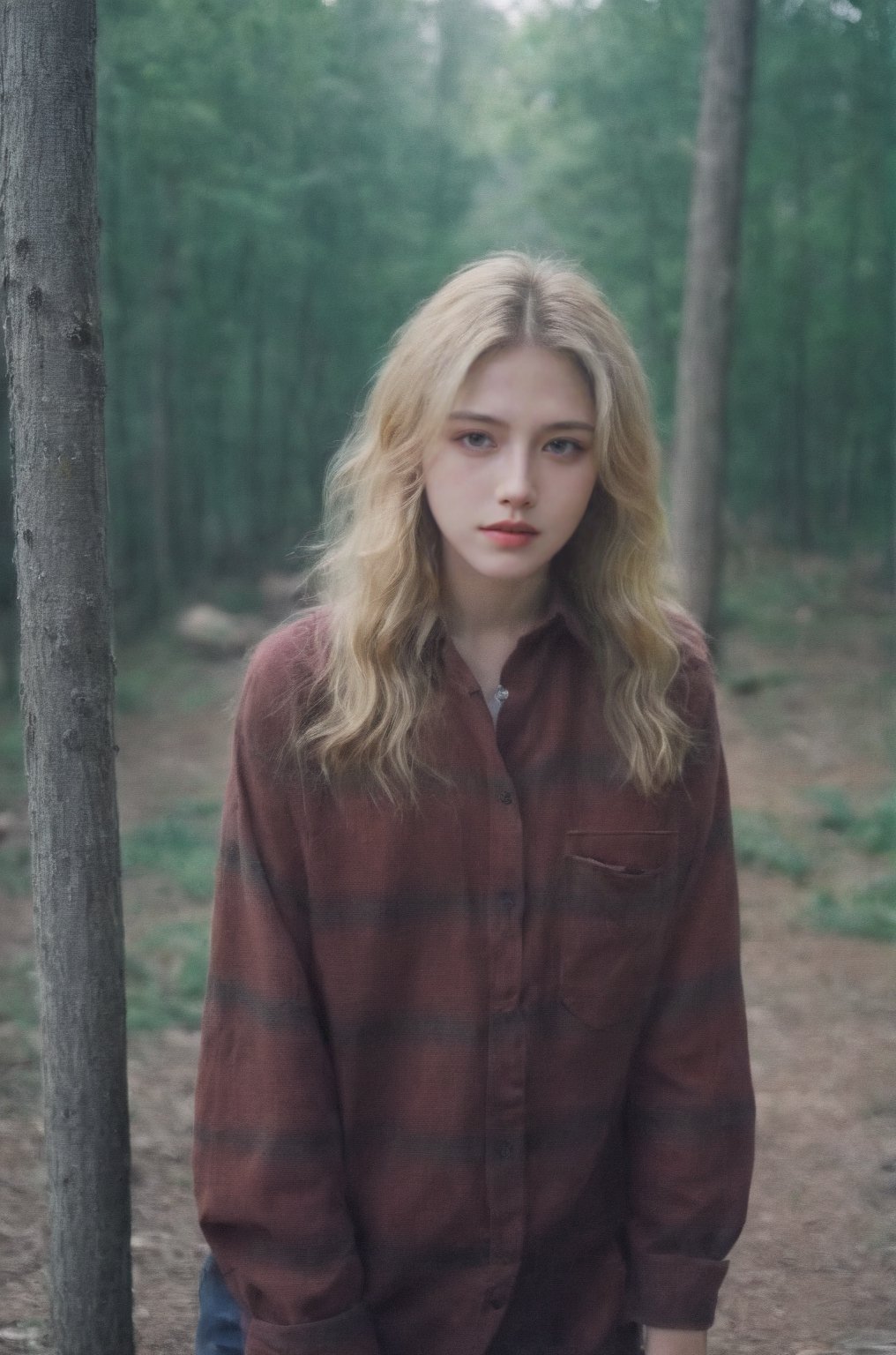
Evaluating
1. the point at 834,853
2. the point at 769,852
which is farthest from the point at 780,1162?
the point at 834,853

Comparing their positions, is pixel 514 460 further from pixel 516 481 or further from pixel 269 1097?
pixel 269 1097

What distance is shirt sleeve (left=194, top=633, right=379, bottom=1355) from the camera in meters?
1.79

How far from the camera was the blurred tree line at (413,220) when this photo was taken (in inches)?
548

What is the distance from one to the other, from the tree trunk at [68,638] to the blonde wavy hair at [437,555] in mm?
411

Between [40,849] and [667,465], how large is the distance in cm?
1641

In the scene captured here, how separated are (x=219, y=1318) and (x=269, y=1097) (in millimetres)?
410

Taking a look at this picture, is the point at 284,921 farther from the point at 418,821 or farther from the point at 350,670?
the point at 350,670

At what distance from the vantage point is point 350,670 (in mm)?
1901

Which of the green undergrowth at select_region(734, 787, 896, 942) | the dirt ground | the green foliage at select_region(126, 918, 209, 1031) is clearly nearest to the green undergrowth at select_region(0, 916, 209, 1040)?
the green foliage at select_region(126, 918, 209, 1031)

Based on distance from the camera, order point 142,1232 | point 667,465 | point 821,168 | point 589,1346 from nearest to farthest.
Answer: point 589,1346, point 142,1232, point 821,168, point 667,465

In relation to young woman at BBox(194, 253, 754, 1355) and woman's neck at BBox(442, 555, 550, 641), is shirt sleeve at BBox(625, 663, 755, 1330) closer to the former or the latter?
young woman at BBox(194, 253, 754, 1355)

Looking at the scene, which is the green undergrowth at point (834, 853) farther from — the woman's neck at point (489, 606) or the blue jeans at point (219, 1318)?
the blue jeans at point (219, 1318)

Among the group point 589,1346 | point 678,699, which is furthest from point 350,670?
point 589,1346

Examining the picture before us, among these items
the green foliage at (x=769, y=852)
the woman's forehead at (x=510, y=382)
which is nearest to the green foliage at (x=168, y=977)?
the green foliage at (x=769, y=852)
